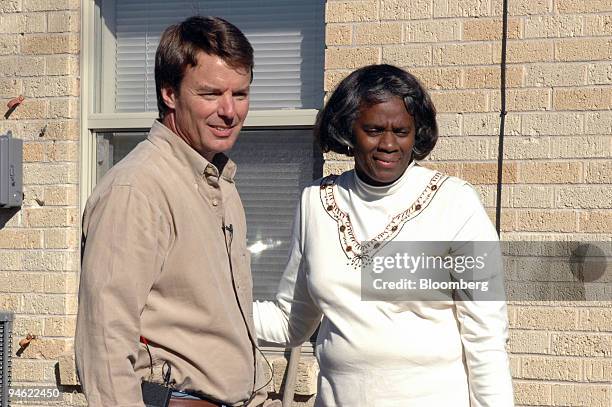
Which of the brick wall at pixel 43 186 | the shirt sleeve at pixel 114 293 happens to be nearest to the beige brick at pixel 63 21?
the brick wall at pixel 43 186

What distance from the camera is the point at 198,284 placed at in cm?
285

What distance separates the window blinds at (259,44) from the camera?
232 inches

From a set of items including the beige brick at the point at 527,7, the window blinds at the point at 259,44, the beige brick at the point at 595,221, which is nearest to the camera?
the beige brick at the point at 595,221

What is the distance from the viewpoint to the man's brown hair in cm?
293

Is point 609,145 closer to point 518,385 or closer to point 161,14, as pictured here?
point 518,385

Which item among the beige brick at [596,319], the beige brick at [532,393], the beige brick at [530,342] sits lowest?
the beige brick at [532,393]

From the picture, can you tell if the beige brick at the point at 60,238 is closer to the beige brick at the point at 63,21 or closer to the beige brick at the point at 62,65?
the beige brick at the point at 62,65

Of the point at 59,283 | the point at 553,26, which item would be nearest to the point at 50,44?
the point at 59,283

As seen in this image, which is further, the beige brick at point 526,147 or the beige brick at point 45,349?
the beige brick at point 45,349

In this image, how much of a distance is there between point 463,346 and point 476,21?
7.61ft

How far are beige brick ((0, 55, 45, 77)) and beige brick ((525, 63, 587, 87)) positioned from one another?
259 centimetres

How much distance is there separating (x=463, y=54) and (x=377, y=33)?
1.45 ft

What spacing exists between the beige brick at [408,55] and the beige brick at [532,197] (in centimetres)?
76

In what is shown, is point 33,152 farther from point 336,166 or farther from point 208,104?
point 208,104
